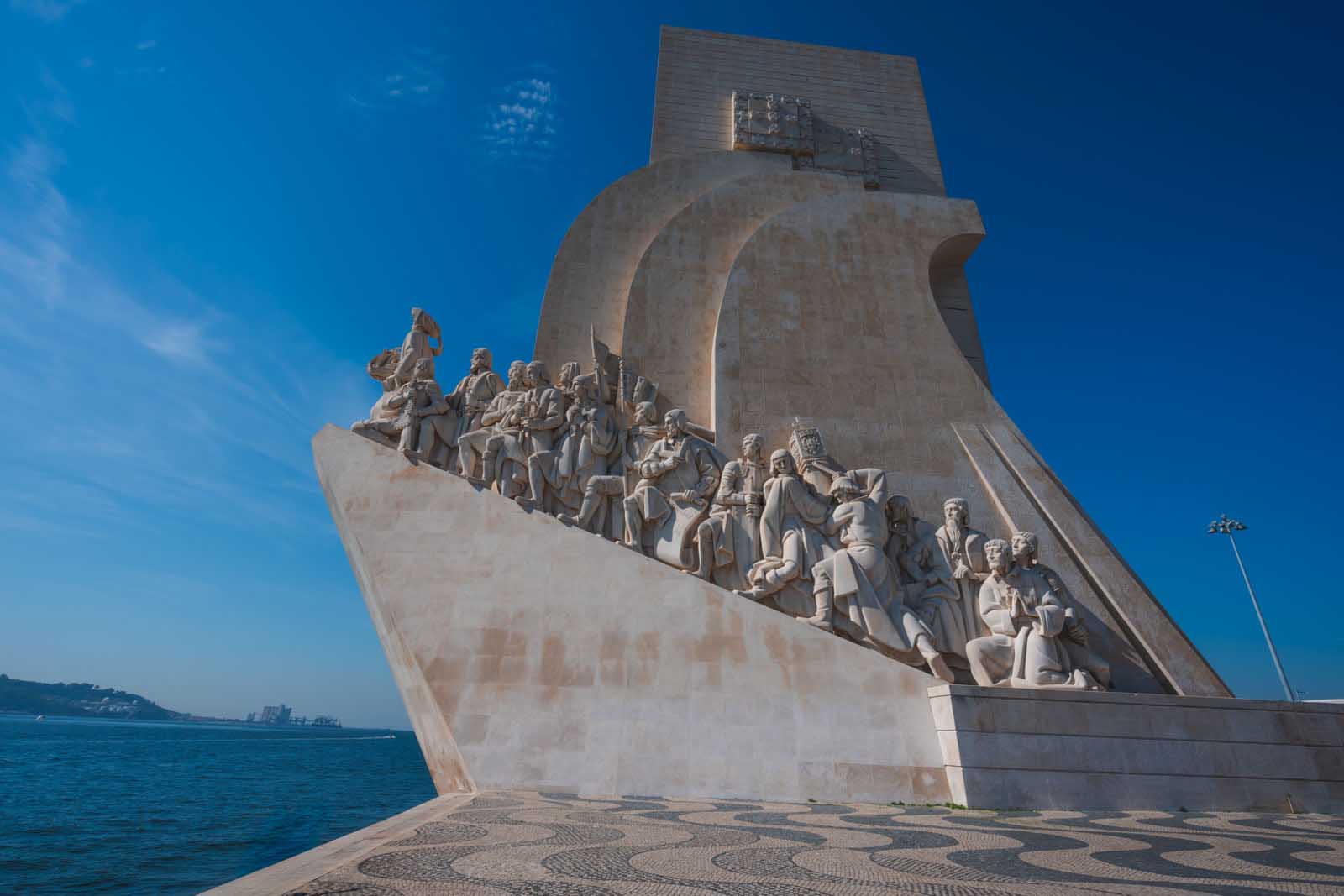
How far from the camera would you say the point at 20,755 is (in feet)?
66.9

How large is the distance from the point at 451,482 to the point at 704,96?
9.53m

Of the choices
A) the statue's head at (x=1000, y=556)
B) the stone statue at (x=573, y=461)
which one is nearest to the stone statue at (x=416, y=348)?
the stone statue at (x=573, y=461)

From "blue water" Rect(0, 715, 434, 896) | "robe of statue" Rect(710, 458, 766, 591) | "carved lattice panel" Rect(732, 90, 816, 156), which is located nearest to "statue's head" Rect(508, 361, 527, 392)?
"robe of statue" Rect(710, 458, 766, 591)

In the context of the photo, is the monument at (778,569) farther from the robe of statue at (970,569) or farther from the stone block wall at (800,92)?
the stone block wall at (800,92)

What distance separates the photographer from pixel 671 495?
7.33 metres

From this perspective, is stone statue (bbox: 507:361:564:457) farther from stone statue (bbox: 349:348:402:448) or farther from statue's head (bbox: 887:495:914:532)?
statue's head (bbox: 887:495:914:532)

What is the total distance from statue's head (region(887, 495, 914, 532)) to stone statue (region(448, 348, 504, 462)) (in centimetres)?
460

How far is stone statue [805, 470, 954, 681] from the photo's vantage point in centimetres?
625

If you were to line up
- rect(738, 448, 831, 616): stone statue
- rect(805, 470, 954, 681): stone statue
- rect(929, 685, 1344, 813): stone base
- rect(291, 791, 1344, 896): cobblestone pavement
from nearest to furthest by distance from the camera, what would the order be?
1. rect(291, 791, 1344, 896): cobblestone pavement
2. rect(929, 685, 1344, 813): stone base
3. rect(805, 470, 954, 681): stone statue
4. rect(738, 448, 831, 616): stone statue

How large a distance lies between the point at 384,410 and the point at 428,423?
62 cm

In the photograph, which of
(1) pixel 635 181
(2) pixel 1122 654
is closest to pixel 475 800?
(2) pixel 1122 654

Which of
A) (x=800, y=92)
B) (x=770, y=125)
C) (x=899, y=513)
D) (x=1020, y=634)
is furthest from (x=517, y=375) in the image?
(x=800, y=92)

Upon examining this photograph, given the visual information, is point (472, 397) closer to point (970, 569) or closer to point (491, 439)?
point (491, 439)

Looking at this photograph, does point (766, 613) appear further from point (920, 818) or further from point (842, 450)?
point (842, 450)
